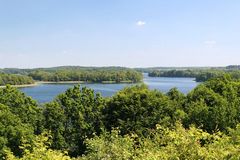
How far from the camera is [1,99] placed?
3219 cm

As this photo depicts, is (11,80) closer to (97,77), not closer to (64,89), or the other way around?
(64,89)

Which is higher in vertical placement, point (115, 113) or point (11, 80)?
point (11, 80)

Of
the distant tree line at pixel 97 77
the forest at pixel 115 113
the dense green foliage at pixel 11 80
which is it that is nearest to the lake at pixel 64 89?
the dense green foliage at pixel 11 80

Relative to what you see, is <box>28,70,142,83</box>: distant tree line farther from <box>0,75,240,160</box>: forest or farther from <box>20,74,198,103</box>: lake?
<box>0,75,240,160</box>: forest

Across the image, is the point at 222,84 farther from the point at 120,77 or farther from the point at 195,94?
the point at 120,77

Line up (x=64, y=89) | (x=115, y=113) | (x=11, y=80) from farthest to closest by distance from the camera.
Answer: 1. (x=11, y=80)
2. (x=64, y=89)
3. (x=115, y=113)

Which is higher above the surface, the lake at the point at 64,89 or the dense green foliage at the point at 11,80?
the dense green foliage at the point at 11,80

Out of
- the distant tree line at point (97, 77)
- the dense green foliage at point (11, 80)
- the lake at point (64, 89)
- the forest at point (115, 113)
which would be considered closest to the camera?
the forest at point (115, 113)

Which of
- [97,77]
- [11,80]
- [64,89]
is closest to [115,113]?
[64,89]

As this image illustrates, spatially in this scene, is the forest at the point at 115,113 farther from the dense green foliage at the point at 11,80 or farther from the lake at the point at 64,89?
the dense green foliage at the point at 11,80

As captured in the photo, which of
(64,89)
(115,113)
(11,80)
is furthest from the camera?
(11,80)

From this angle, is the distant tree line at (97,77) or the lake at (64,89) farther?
the distant tree line at (97,77)

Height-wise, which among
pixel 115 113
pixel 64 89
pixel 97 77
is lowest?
pixel 64 89

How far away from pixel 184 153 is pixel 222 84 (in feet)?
89.9
